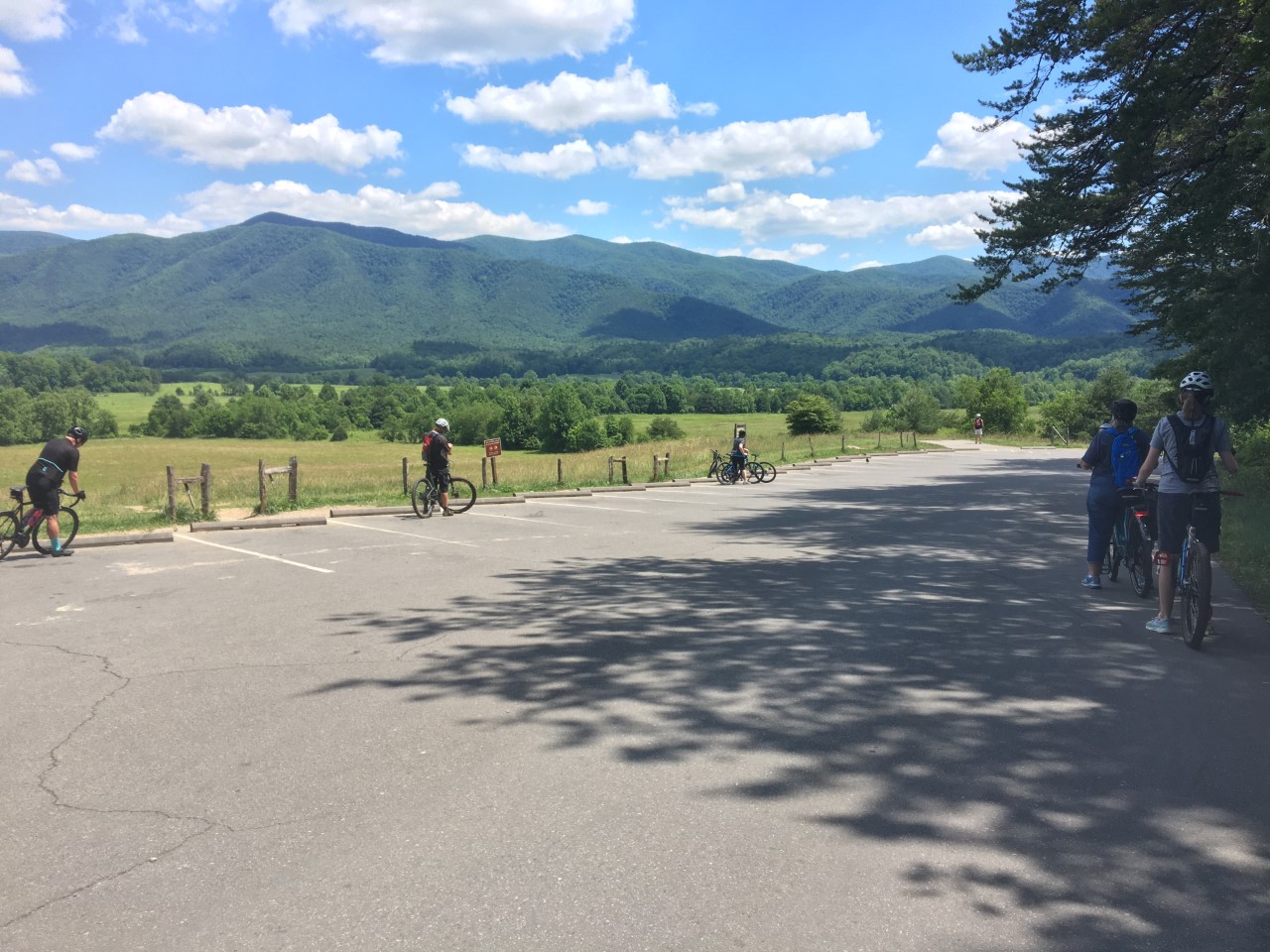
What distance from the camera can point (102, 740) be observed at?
470 cm

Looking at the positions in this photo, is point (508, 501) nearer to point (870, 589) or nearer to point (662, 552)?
point (662, 552)

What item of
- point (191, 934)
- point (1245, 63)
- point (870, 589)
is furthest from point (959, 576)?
point (191, 934)

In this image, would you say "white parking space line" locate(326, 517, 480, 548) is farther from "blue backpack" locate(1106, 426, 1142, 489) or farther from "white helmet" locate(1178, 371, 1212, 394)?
"white helmet" locate(1178, 371, 1212, 394)

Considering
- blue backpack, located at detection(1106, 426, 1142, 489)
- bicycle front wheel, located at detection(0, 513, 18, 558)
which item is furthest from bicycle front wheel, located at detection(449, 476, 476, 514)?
blue backpack, located at detection(1106, 426, 1142, 489)

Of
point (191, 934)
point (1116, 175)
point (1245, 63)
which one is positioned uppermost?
point (1116, 175)

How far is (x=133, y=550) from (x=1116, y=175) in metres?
16.7

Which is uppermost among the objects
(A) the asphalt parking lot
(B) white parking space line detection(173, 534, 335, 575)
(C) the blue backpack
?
(C) the blue backpack

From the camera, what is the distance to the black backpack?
21.2ft

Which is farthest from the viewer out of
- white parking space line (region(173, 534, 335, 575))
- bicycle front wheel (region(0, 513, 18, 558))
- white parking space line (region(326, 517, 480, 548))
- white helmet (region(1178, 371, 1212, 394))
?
white parking space line (region(326, 517, 480, 548))

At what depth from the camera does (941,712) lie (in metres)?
4.94

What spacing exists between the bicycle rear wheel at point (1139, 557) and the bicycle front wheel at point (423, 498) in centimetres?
1152

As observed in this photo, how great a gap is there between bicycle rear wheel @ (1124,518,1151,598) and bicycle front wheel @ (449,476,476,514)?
11.5 meters

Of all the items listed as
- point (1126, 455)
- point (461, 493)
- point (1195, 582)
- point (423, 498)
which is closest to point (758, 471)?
point (461, 493)

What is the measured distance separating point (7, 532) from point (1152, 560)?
46.3 ft
